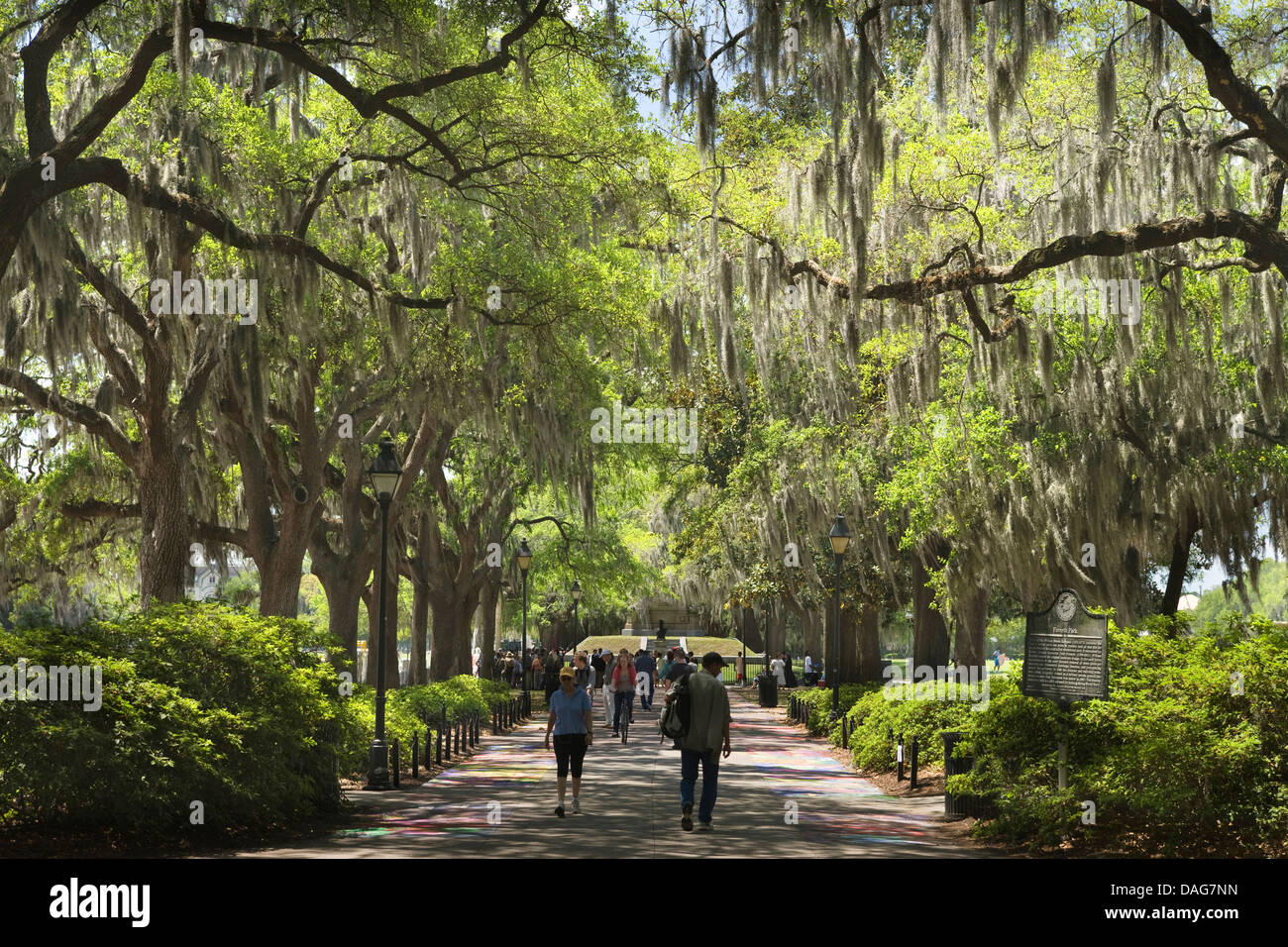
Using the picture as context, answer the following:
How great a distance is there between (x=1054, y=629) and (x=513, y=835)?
5685 mm

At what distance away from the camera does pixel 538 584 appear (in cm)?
5303

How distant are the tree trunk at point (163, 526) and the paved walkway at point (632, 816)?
16.3 ft

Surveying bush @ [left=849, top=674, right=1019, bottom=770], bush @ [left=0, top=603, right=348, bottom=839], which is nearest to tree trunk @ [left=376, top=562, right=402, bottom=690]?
bush @ [left=849, top=674, right=1019, bottom=770]

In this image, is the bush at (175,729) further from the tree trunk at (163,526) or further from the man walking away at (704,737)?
the tree trunk at (163,526)

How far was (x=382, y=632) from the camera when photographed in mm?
18188

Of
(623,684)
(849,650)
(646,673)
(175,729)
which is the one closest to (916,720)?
(623,684)

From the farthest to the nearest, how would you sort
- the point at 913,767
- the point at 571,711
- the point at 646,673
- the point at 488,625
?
the point at 488,625, the point at 646,673, the point at 913,767, the point at 571,711

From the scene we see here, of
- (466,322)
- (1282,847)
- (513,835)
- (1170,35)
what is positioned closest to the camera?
(1282,847)

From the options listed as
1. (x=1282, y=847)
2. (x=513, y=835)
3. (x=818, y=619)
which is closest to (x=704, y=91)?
(x=513, y=835)

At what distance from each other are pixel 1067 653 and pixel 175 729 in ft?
27.5

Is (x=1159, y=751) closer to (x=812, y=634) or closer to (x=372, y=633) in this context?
(x=372, y=633)

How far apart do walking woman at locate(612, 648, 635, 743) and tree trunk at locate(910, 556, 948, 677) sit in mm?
6584

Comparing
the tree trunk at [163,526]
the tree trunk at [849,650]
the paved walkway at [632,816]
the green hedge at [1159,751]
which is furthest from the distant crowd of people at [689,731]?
the tree trunk at [849,650]
